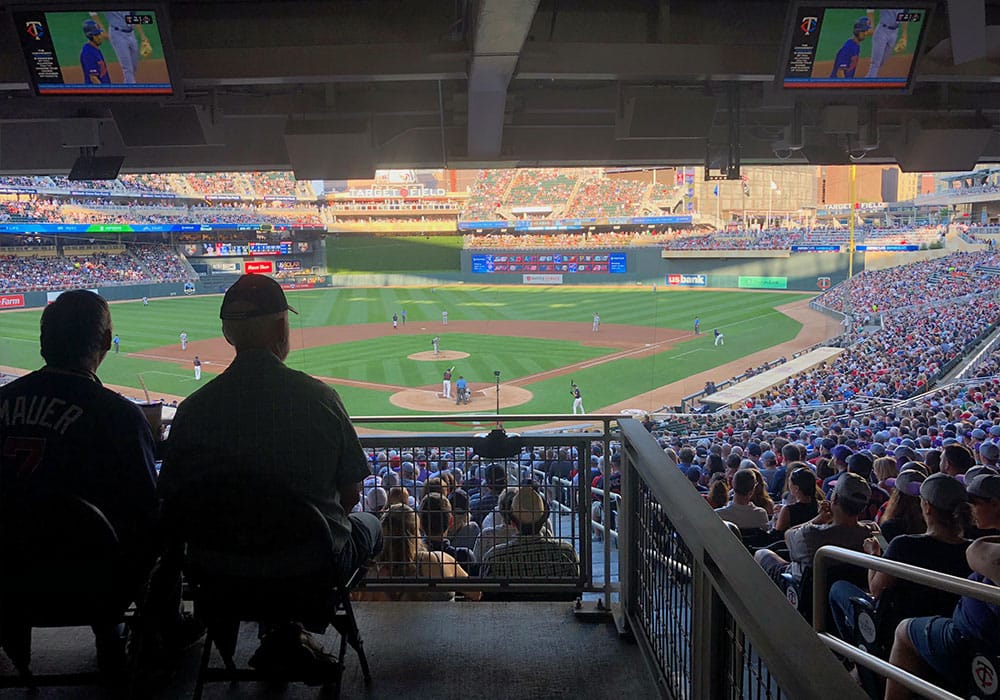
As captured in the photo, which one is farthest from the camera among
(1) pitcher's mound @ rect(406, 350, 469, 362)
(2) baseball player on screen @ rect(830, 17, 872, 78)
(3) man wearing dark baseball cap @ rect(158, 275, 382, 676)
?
(1) pitcher's mound @ rect(406, 350, 469, 362)

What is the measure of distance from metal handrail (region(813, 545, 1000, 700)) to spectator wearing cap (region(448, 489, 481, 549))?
48.1 inches

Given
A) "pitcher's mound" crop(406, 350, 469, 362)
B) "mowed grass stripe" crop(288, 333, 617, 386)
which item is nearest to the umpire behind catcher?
"mowed grass stripe" crop(288, 333, 617, 386)

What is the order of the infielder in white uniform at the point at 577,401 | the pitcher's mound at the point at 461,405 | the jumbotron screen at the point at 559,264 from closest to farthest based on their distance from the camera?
the infielder in white uniform at the point at 577,401
the pitcher's mound at the point at 461,405
the jumbotron screen at the point at 559,264

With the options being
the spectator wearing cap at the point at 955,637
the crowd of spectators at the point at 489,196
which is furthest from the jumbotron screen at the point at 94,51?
the crowd of spectators at the point at 489,196

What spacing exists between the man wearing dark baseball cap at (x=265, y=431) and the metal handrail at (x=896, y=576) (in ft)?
3.48

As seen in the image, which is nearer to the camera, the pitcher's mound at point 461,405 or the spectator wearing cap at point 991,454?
the spectator wearing cap at point 991,454

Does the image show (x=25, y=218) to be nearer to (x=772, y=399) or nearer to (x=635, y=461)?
(x=772, y=399)

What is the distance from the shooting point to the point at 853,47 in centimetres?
358

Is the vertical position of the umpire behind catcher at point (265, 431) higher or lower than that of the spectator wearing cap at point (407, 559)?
higher

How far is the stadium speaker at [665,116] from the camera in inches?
173

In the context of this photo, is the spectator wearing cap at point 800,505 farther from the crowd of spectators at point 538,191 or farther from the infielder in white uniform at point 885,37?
the crowd of spectators at point 538,191

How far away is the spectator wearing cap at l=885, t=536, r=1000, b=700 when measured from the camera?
6.72 feet

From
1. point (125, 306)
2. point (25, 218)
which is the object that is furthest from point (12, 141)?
point (125, 306)

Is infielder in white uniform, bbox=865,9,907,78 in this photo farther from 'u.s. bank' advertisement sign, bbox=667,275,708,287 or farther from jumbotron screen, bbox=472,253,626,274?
'u.s. bank' advertisement sign, bbox=667,275,708,287
